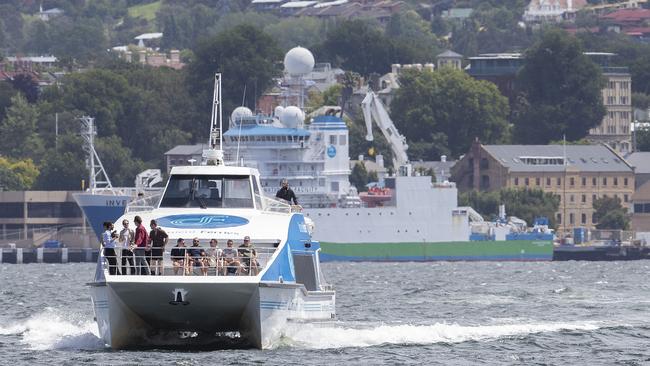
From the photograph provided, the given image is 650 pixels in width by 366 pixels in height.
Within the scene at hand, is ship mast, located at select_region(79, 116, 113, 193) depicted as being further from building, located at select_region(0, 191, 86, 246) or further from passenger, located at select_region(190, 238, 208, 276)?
passenger, located at select_region(190, 238, 208, 276)

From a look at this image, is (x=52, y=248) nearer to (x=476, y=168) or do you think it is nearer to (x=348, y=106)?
(x=476, y=168)

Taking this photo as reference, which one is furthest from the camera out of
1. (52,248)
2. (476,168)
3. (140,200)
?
(476,168)

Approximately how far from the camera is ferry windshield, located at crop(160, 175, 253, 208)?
164 feet

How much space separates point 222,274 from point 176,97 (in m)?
140

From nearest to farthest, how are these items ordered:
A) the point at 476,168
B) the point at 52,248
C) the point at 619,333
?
the point at 619,333
the point at 52,248
the point at 476,168

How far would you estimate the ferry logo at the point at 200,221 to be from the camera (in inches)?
1921

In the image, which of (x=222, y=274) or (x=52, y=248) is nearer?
(x=222, y=274)

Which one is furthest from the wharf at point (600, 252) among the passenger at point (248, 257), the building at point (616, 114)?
the passenger at point (248, 257)

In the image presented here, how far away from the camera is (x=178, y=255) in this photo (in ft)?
157

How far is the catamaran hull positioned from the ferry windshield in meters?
2.34

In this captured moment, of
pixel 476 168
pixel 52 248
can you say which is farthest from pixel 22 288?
pixel 476 168

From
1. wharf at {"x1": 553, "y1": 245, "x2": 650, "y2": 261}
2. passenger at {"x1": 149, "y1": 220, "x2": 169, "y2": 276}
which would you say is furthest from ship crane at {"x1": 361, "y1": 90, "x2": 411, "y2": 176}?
passenger at {"x1": 149, "y1": 220, "x2": 169, "y2": 276}

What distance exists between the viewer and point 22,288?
85.6 meters

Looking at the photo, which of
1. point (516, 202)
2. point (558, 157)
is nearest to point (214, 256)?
point (516, 202)
